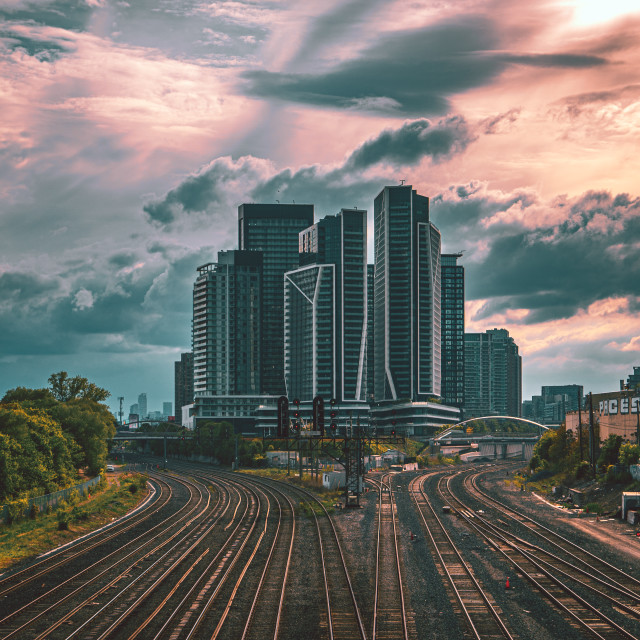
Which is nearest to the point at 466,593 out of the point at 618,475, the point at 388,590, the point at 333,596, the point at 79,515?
the point at 388,590

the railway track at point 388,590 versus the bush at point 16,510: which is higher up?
the bush at point 16,510

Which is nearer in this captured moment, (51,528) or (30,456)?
(51,528)

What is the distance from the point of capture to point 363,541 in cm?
6144

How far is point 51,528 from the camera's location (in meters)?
66.1

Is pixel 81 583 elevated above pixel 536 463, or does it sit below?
above

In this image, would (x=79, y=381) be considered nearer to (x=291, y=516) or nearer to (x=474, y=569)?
(x=291, y=516)

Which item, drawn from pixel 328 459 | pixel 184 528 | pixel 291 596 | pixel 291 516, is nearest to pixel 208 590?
pixel 291 596

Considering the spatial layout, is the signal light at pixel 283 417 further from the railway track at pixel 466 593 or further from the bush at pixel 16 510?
the bush at pixel 16 510

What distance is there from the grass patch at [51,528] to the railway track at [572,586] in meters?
31.5

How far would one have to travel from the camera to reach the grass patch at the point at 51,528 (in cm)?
5592

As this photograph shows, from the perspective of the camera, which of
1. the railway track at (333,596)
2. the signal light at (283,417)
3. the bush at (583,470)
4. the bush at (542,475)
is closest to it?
the railway track at (333,596)

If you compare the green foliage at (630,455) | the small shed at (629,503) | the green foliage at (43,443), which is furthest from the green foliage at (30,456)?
the green foliage at (630,455)

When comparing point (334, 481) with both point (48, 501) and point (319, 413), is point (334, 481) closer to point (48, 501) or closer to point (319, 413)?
point (319, 413)

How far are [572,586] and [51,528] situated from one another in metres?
41.3
